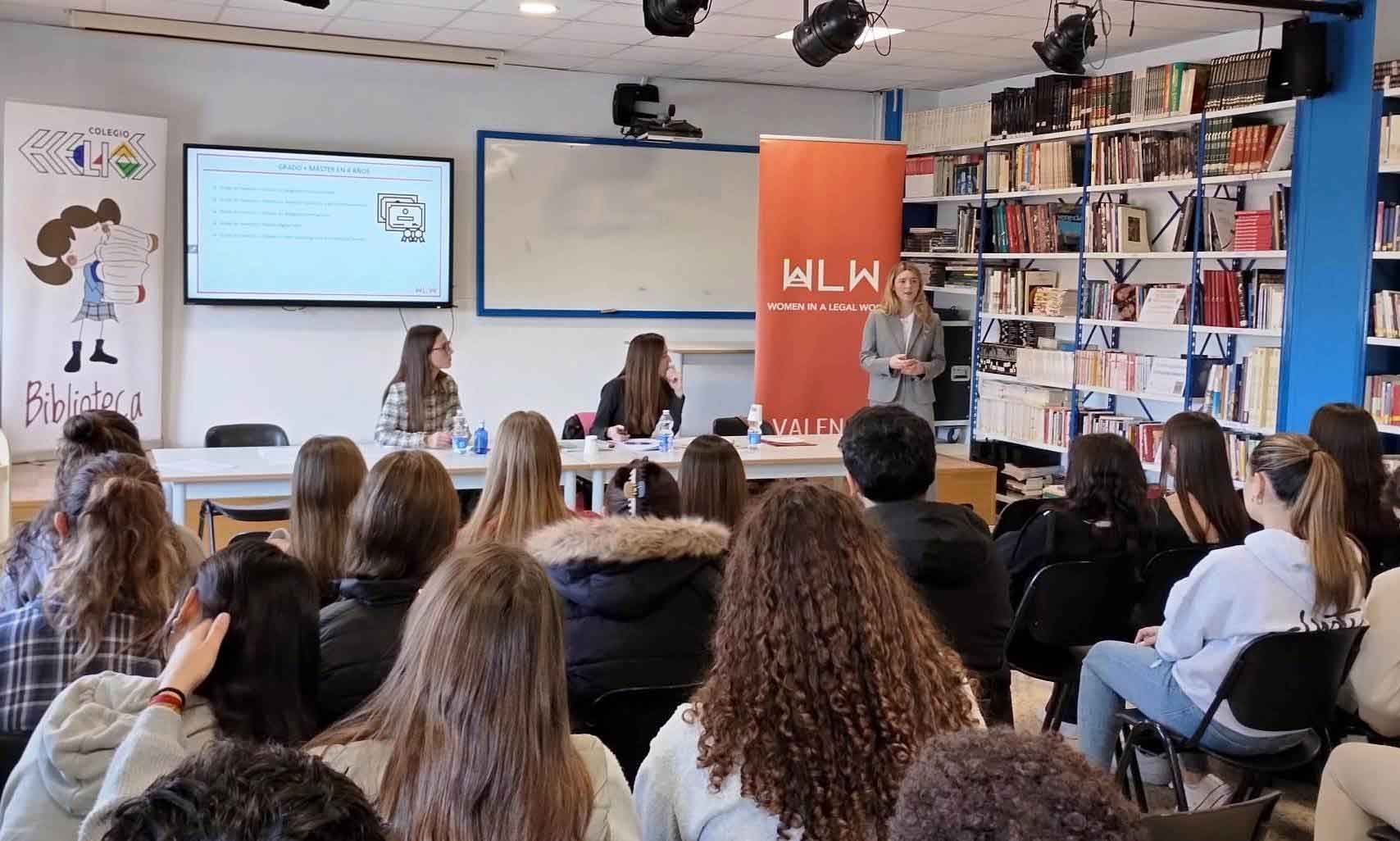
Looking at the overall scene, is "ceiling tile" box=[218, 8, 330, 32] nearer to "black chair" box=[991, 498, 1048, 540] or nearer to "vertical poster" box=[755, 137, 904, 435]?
"vertical poster" box=[755, 137, 904, 435]

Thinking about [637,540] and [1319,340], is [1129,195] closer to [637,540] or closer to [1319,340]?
[1319,340]

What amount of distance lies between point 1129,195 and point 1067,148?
45 centimetres

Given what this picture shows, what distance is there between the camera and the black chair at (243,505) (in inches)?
219

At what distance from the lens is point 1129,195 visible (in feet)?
23.0

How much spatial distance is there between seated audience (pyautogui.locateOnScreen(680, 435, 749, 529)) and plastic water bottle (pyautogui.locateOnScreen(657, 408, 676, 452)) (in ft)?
7.55

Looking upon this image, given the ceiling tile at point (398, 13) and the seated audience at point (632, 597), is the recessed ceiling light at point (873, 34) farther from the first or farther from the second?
the seated audience at point (632, 597)

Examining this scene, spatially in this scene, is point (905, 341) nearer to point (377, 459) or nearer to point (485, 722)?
point (377, 459)

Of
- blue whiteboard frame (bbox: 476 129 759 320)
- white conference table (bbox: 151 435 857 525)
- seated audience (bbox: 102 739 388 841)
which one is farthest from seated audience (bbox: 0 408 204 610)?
blue whiteboard frame (bbox: 476 129 759 320)

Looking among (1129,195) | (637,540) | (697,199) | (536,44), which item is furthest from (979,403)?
(637,540)

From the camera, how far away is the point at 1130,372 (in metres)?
6.87

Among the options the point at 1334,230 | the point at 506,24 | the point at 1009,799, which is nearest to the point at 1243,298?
the point at 1334,230

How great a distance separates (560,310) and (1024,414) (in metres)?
3.03

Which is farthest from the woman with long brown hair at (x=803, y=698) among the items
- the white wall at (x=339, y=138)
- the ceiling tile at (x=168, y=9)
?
the white wall at (x=339, y=138)

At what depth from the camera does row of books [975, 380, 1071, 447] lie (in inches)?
293
